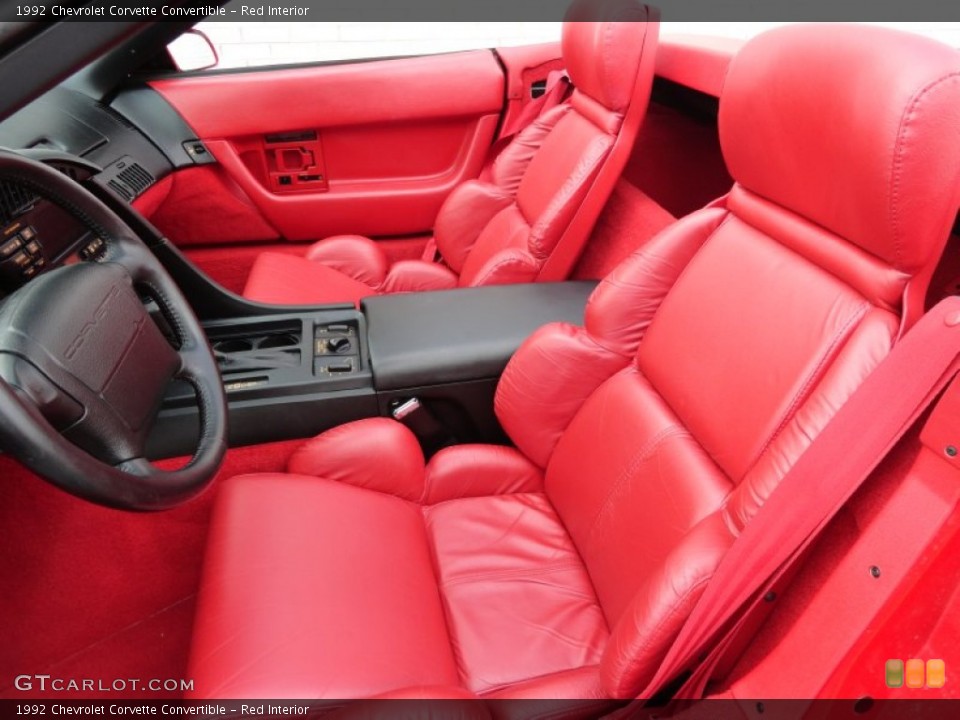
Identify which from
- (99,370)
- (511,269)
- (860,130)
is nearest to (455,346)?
(511,269)

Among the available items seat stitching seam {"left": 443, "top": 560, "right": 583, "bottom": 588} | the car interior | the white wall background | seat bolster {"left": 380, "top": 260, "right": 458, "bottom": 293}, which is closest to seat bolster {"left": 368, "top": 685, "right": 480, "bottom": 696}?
the car interior

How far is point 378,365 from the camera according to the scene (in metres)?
1.20

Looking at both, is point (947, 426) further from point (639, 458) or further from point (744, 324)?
point (639, 458)

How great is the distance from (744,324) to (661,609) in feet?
1.30

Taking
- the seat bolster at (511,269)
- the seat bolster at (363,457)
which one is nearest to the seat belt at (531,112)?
the seat bolster at (511,269)

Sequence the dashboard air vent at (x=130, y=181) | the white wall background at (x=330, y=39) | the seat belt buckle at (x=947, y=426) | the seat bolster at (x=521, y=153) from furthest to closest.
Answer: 1. the white wall background at (x=330, y=39)
2. the seat bolster at (x=521, y=153)
3. the dashboard air vent at (x=130, y=181)
4. the seat belt buckle at (x=947, y=426)

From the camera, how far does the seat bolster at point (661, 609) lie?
65 cm

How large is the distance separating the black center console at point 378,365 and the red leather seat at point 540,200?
15cm

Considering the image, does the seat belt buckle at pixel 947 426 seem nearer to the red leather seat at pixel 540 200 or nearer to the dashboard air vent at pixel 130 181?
the red leather seat at pixel 540 200

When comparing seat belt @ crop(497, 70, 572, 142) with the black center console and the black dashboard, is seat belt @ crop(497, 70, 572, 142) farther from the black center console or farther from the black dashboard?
the black dashboard

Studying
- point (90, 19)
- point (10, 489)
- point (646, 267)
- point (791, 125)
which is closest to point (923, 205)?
point (791, 125)

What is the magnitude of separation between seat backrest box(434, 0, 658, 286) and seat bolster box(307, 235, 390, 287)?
0.28 meters

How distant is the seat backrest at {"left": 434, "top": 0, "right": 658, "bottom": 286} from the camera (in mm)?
1293

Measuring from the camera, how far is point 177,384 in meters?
1.11
